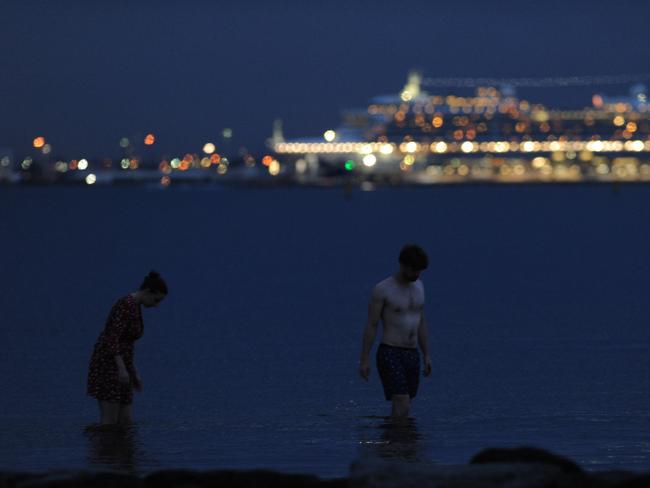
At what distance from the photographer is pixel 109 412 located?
928 centimetres

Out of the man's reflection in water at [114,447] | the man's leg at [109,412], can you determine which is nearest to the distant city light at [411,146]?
the man's reflection in water at [114,447]

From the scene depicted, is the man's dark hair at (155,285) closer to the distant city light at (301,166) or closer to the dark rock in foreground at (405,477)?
the dark rock in foreground at (405,477)

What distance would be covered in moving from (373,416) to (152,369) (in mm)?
3952

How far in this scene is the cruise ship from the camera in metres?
151

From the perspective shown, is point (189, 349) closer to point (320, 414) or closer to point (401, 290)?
point (320, 414)

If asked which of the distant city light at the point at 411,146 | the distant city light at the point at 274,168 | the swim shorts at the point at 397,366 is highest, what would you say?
the distant city light at the point at 274,168

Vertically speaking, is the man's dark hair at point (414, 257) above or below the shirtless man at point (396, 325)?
above

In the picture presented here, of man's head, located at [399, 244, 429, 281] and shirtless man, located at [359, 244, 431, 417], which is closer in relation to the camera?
man's head, located at [399, 244, 429, 281]

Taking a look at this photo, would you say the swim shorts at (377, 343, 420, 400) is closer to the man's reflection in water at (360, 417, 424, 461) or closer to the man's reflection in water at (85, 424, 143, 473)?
the man's reflection in water at (360, 417, 424, 461)

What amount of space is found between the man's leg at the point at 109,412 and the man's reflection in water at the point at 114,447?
147 mm

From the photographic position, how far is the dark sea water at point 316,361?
9.84 m

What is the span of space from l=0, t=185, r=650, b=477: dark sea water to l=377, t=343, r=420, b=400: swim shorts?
53cm

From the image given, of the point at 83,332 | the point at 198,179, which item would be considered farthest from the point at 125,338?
the point at 198,179

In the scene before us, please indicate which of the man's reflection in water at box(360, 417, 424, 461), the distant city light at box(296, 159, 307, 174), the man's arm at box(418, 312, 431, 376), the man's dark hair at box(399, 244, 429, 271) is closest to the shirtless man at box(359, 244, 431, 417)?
the man's arm at box(418, 312, 431, 376)
